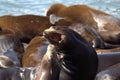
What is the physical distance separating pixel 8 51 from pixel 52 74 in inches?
106

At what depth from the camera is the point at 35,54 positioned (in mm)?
6414

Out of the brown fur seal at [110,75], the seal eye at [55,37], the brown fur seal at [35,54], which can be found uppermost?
the seal eye at [55,37]

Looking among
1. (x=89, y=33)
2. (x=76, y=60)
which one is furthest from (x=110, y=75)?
(x=89, y=33)

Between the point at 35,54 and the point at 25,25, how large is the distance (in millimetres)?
2568

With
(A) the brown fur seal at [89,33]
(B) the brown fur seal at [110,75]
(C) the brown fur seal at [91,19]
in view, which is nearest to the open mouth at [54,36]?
(B) the brown fur seal at [110,75]

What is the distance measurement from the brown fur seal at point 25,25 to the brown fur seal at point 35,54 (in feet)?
5.26

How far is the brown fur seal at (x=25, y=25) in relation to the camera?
28.5ft

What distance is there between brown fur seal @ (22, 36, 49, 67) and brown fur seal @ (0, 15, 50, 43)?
160 cm

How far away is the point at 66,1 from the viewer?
15664mm

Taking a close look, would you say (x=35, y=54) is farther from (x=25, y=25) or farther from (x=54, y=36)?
(x=25, y=25)

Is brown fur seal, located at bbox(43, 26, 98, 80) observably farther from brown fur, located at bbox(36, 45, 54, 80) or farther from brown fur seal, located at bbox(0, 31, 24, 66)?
brown fur seal, located at bbox(0, 31, 24, 66)

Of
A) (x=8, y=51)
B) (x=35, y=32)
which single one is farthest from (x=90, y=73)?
(x=35, y=32)

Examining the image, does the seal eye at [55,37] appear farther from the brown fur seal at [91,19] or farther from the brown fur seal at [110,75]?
the brown fur seal at [91,19]

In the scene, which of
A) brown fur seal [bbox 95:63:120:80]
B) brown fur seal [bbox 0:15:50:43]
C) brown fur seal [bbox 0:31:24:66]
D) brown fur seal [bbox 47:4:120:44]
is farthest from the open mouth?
brown fur seal [bbox 0:15:50:43]
